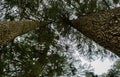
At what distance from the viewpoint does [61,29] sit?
4547 mm

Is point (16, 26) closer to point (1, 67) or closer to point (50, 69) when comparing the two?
point (1, 67)

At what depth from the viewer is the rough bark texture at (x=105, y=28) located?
2.76m

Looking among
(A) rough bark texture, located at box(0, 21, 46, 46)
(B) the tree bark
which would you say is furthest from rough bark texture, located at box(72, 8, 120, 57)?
(A) rough bark texture, located at box(0, 21, 46, 46)

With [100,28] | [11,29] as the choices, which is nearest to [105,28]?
[100,28]

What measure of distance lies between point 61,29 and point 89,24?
1.40 m

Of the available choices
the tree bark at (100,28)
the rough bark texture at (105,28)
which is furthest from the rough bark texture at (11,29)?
the rough bark texture at (105,28)

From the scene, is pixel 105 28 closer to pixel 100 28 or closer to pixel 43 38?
pixel 100 28

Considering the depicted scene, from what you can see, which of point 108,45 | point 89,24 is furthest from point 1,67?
point 108,45

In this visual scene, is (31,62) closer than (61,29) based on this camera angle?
Yes

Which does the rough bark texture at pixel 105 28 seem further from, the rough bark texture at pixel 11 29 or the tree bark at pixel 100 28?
the rough bark texture at pixel 11 29

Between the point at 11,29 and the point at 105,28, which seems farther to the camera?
the point at 11,29

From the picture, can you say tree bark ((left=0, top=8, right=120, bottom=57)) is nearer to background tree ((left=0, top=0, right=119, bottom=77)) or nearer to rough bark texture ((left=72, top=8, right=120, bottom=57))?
rough bark texture ((left=72, top=8, right=120, bottom=57))

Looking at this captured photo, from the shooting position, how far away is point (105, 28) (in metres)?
2.91

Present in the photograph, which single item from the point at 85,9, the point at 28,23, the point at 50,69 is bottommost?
the point at 50,69
